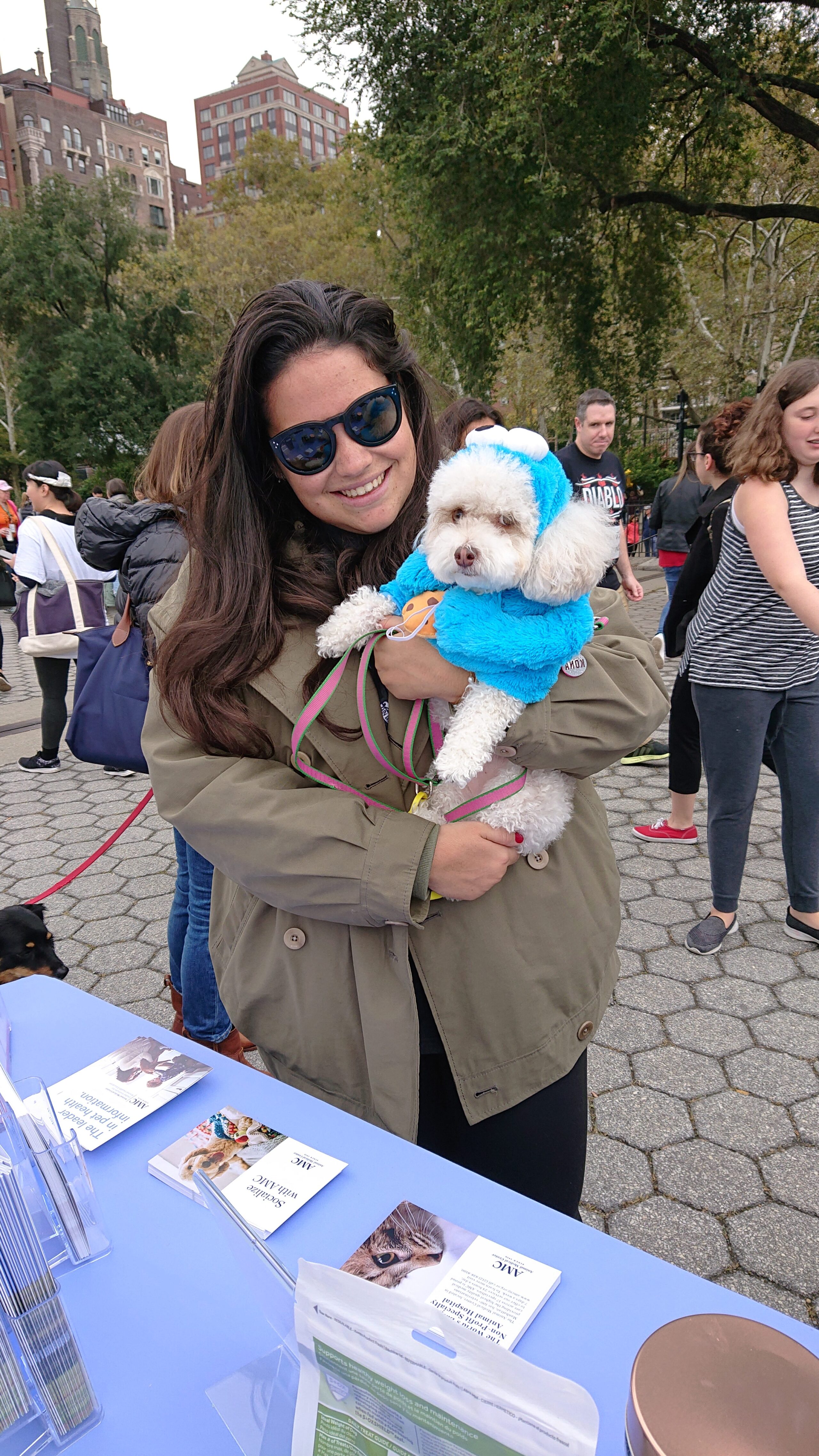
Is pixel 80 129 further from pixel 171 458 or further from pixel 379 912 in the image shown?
pixel 379 912

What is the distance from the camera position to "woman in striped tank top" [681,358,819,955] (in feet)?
9.46

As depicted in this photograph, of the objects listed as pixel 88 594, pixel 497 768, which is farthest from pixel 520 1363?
pixel 88 594

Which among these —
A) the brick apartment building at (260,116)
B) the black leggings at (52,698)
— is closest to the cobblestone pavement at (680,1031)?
the black leggings at (52,698)

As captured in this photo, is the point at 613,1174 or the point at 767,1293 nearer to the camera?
the point at 767,1293

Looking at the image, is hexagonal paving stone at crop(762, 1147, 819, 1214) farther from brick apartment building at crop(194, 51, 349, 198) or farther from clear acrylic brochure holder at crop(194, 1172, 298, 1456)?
brick apartment building at crop(194, 51, 349, 198)

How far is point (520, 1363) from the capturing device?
53cm

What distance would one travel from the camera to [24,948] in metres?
2.75

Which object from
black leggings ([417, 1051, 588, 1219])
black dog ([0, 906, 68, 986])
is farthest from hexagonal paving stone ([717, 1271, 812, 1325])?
black dog ([0, 906, 68, 986])

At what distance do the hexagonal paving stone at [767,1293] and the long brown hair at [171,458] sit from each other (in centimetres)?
275

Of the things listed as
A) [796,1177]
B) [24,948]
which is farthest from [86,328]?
[796,1177]

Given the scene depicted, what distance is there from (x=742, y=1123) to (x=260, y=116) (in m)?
133

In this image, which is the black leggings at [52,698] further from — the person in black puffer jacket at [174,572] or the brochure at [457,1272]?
the brochure at [457,1272]

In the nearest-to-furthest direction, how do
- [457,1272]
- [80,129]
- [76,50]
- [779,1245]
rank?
[457,1272] < [779,1245] < [80,129] < [76,50]

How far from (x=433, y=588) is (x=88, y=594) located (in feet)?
16.8
